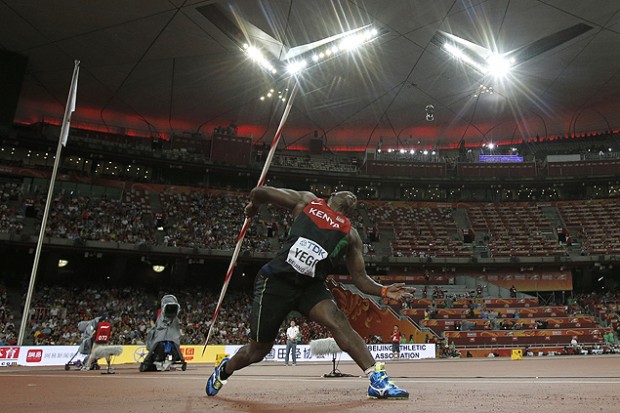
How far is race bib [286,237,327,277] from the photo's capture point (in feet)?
13.5

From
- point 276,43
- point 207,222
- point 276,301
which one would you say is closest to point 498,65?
point 276,43

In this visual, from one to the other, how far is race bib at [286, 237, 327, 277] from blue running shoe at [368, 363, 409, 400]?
1.00 metres

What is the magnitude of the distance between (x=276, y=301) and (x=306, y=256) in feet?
1.63

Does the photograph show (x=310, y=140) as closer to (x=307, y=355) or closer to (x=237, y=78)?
(x=237, y=78)

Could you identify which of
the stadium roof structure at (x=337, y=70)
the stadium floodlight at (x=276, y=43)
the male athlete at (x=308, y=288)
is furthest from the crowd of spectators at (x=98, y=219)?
the male athlete at (x=308, y=288)

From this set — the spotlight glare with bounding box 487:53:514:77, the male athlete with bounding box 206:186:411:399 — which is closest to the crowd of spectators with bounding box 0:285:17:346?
the male athlete with bounding box 206:186:411:399

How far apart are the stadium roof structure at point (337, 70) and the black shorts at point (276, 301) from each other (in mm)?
23861

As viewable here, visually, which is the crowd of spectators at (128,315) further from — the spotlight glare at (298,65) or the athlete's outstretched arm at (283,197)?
the athlete's outstretched arm at (283,197)

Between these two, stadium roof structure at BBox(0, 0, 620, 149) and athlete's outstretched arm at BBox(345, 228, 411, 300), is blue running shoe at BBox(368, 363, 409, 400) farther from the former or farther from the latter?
stadium roof structure at BBox(0, 0, 620, 149)

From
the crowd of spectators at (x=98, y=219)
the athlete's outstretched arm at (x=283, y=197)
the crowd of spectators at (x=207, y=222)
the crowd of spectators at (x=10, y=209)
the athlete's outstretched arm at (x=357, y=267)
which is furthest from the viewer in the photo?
the crowd of spectators at (x=207, y=222)

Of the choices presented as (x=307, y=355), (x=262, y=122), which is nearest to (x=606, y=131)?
(x=262, y=122)

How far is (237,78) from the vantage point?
109 feet

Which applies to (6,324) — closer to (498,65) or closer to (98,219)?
(98,219)

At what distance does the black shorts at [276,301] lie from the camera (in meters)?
4.15
